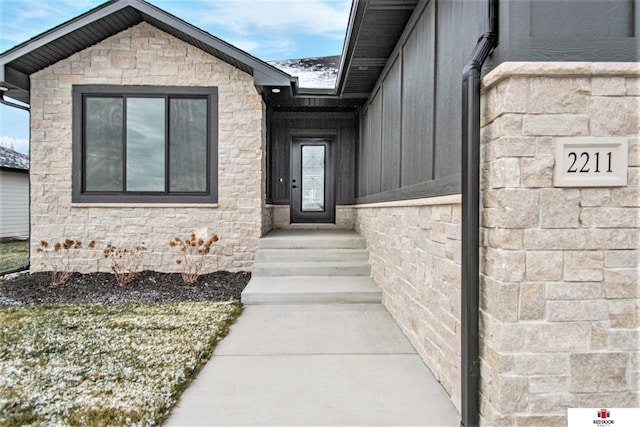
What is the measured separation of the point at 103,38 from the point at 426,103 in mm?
5583

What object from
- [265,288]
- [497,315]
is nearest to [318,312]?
[265,288]

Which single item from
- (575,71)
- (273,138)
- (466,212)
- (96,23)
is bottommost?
(466,212)

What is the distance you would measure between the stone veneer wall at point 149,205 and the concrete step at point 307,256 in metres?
0.58

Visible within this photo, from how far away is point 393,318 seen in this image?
13.8 feet

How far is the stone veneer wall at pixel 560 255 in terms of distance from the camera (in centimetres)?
184

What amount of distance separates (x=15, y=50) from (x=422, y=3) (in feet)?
19.4

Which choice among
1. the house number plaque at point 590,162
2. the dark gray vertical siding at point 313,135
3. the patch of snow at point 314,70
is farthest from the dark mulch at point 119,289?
the house number plaque at point 590,162

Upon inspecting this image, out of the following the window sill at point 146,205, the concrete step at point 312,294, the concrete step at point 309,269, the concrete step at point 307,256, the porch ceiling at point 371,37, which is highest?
the porch ceiling at point 371,37

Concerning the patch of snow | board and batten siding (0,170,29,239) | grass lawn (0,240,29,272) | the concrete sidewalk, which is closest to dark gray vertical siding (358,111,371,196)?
the patch of snow

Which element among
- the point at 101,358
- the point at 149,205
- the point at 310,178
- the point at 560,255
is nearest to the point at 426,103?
the point at 560,255

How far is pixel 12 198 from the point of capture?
42.9 feet

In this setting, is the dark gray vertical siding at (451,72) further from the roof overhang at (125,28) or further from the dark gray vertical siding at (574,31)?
the roof overhang at (125,28)

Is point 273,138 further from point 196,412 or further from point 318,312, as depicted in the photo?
point 196,412

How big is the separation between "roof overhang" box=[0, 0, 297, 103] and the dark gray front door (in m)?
2.66
